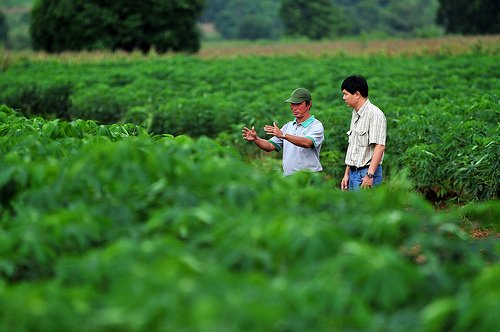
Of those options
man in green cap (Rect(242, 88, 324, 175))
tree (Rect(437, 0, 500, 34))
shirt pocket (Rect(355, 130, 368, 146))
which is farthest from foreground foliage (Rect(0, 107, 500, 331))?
tree (Rect(437, 0, 500, 34))

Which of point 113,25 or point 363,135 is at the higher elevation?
point 363,135

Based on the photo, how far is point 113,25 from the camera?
42.5 m

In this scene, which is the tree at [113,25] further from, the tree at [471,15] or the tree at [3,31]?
the tree at [3,31]

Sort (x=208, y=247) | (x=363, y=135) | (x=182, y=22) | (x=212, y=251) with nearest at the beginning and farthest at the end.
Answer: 1. (x=212, y=251)
2. (x=208, y=247)
3. (x=363, y=135)
4. (x=182, y=22)

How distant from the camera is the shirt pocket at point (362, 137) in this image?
296 inches

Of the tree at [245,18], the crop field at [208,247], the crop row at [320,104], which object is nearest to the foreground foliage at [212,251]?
the crop field at [208,247]

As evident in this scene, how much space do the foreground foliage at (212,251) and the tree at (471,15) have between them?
56.1 metres

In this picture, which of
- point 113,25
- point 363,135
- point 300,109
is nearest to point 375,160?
point 363,135

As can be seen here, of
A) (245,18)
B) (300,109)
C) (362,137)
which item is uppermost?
(300,109)

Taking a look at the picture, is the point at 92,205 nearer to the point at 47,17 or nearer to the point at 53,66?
the point at 53,66

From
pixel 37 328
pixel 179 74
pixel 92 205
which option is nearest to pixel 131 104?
pixel 179 74

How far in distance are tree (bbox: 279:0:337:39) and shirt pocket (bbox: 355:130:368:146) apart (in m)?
72.6

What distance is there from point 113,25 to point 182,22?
3.50 m

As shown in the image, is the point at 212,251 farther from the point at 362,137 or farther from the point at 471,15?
the point at 471,15
